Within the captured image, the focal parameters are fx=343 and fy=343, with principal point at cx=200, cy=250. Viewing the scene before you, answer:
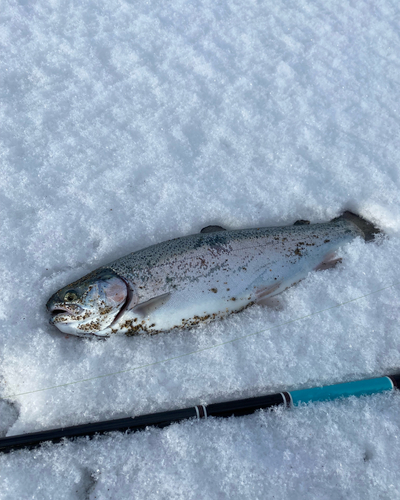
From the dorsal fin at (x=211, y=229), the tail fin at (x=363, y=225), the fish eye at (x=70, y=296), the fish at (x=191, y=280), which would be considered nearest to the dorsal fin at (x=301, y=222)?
the fish at (x=191, y=280)

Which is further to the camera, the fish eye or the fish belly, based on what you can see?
the fish belly

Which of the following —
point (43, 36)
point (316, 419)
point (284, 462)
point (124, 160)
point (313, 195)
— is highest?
point (43, 36)

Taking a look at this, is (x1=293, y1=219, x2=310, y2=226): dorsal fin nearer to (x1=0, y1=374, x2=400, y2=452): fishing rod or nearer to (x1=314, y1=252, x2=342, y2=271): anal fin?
(x1=314, y1=252, x2=342, y2=271): anal fin

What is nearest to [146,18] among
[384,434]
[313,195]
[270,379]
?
[313,195]

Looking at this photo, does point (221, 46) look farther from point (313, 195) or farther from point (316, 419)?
point (316, 419)

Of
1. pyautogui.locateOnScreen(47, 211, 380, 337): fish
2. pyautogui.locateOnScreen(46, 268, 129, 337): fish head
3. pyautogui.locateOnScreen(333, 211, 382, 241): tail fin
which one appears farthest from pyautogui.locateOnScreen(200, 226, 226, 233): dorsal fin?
pyautogui.locateOnScreen(333, 211, 382, 241): tail fin

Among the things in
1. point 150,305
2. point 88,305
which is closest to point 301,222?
point 150,305
